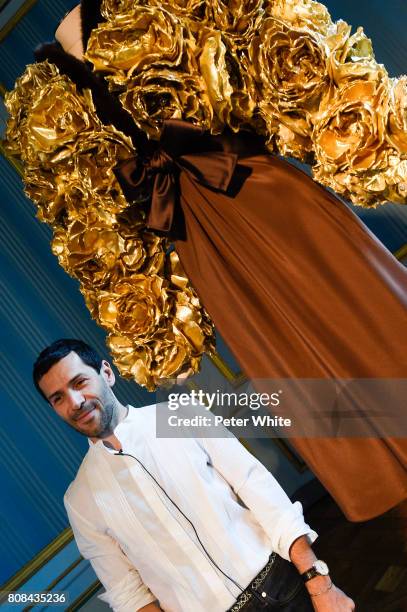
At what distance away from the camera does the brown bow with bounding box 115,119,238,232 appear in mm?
818

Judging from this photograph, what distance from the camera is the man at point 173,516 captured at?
942 mm

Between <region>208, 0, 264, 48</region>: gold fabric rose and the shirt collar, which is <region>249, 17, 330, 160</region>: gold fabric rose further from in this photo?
the shirt collar

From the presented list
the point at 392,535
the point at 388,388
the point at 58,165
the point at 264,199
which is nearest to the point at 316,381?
the point at 388,388

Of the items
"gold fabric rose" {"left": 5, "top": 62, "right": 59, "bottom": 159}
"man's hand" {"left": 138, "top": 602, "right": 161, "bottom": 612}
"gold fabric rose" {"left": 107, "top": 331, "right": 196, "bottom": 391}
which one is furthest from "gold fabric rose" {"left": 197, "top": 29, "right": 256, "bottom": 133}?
"man's hand" {"left": 138, "top": 602, "right": 161, "bottom": 612}

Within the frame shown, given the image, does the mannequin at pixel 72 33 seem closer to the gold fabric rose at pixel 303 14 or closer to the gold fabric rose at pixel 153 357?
the gold fabric rose at pixel 303 14

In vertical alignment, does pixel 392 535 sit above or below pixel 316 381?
below

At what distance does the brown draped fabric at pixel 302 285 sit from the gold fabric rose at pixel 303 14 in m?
0.15

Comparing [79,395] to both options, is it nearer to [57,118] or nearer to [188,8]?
[57,118]

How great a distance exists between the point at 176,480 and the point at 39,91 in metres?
0.55

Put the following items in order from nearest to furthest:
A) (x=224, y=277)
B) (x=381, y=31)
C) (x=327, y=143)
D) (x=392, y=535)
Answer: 1. (x=327, y=143)
2. (x=224, y=277)
3. (x=392, y=535)
4. (x=381, y=31)

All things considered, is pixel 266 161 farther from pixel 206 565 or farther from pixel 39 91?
pixel 206 565

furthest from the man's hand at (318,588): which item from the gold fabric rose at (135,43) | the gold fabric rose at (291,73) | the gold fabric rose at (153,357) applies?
the gold fabric rose at (135,43)

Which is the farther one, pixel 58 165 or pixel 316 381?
pixel 58 165

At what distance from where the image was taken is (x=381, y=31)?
187cm
